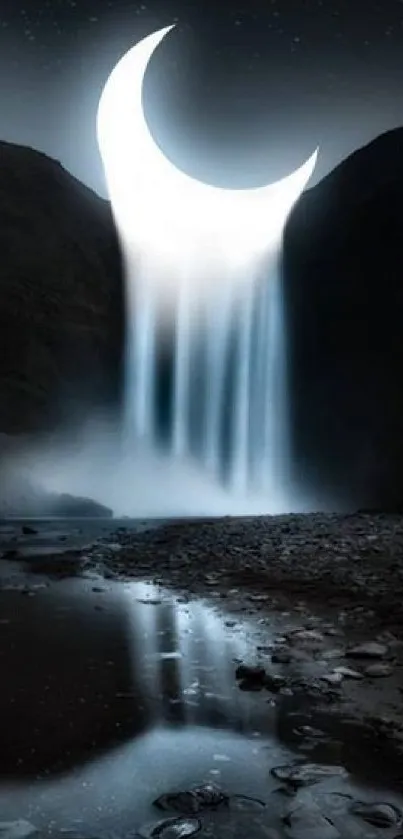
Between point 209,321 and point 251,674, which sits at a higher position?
point 209,321

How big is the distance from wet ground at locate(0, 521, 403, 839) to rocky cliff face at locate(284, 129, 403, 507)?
16027 millimetres

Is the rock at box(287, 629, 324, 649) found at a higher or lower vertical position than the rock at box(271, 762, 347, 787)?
higher

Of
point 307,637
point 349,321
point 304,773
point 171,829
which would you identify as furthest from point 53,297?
point 171,829

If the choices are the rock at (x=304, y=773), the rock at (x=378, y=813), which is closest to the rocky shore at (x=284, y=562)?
the rock at (x=304, y=773)

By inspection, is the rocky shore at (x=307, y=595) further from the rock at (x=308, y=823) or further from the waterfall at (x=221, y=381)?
the waterfall at (x=221, y=381)

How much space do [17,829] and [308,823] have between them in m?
0.79

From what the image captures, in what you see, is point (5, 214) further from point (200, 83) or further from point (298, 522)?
point (298, 522)

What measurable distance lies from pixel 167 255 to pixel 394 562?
681 inches

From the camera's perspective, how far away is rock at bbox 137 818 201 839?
1879 millimetres

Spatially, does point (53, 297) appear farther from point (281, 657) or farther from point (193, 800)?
point (193, 800)

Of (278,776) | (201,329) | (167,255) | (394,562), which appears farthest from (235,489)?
(278,776)

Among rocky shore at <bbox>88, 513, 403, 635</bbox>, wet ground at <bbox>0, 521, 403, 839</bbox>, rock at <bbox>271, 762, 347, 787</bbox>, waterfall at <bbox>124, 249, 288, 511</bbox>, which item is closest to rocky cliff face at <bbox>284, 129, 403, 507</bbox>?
waterfall at <bbox>124, 249, 288, 511</bbox>

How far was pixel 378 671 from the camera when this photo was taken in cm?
341

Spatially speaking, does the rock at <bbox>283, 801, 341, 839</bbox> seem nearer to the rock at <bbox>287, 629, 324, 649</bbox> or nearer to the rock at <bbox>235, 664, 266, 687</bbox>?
the rock at <bbox>235, 664, 266, 687</bbox>
